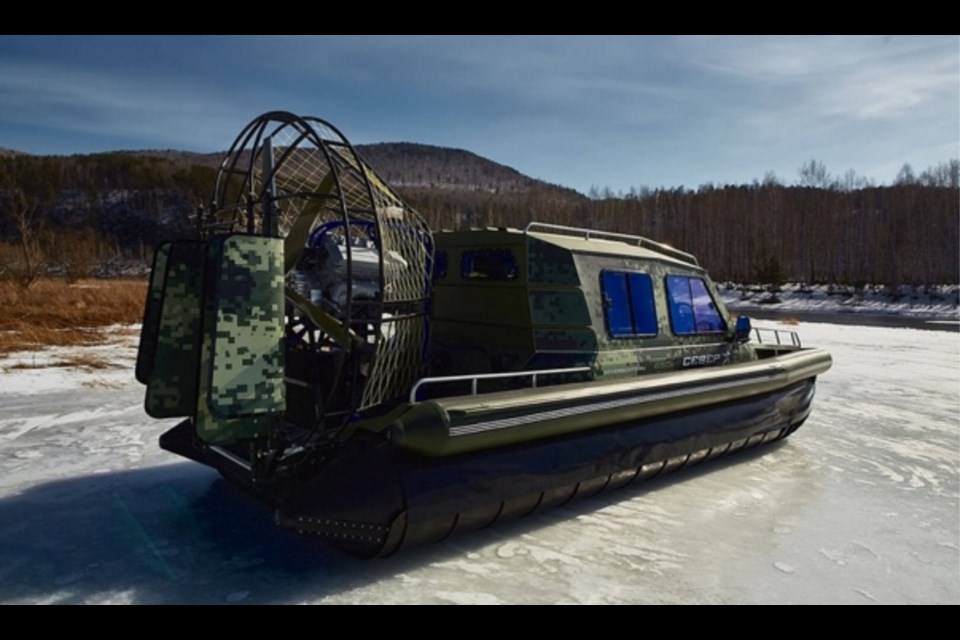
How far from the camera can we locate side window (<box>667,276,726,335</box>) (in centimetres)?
588

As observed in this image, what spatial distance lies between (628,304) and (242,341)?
3300mm

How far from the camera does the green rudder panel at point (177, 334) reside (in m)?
3.97

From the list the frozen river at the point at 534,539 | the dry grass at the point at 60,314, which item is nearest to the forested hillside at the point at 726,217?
the dry grass at the point at 60,314

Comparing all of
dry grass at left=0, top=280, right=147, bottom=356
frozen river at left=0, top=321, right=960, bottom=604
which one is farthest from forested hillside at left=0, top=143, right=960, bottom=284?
frozen river at left=0, top=321, right=960, bottom=604

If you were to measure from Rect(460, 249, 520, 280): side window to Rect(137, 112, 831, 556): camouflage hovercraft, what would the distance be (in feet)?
0.05

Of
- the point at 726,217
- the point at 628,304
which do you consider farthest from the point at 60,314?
the point at 726,217

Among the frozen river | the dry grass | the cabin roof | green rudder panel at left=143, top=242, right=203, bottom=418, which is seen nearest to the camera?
the frozen river

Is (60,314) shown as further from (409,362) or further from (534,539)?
Answer: (534,539)

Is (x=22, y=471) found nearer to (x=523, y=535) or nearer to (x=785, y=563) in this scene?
(x=523, y=535)

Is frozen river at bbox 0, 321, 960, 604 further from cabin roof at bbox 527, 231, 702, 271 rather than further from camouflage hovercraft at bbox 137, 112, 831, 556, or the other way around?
cabin roof at bbox 527, 231, 702, 271

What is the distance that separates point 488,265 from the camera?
526cm

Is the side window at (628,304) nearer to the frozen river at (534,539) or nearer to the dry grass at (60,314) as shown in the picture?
the frozen river at (534,539)

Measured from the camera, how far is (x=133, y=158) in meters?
95.6

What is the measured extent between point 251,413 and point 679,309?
413 centimetres
